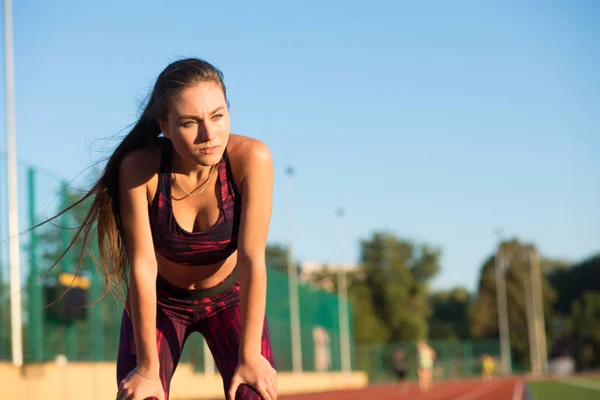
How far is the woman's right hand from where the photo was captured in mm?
3596

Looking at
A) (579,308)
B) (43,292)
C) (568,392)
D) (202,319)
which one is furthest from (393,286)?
(202,319)

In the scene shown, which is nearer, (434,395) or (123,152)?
(123,152)

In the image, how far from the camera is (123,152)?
147 inches

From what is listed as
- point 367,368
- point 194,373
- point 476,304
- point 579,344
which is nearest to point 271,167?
point 194,373

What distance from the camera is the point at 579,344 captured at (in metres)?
74.8

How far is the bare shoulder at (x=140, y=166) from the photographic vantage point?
144 inches

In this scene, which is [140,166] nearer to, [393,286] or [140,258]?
[140,258]

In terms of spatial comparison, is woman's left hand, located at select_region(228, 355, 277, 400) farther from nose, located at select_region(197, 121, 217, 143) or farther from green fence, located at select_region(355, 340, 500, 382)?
green fence, located at select_region(355, 340, 500, 382)

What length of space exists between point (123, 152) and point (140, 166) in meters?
0.10

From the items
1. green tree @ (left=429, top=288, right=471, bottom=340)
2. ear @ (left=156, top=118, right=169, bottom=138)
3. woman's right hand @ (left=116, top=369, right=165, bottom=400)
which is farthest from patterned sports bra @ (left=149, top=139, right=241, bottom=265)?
green tree @ (left=429, top=288, right=471, bottom=340)

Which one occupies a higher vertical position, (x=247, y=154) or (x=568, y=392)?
(x=247, y=154)

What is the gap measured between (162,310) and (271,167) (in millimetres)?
815

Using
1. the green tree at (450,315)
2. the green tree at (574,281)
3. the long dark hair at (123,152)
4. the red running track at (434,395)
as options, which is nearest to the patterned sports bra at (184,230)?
the long dark hair at (123,152)

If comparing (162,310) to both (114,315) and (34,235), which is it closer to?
(34,235)
